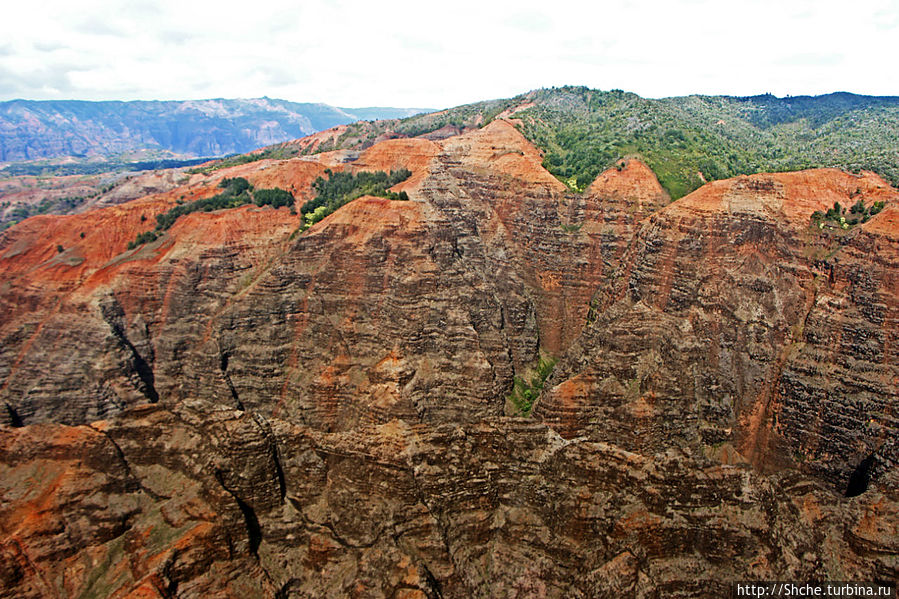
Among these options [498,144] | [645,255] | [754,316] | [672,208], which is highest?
[498,144]

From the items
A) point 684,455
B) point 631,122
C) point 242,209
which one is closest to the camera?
point 684,455

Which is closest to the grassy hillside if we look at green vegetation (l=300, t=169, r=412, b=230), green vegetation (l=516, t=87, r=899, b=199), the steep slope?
green vegetation (l=516, t=87, r=899, b=199)

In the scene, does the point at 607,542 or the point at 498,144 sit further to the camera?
the point at 498,144

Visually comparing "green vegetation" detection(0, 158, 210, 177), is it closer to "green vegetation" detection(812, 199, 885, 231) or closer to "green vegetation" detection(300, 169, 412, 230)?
"green vegetation" detection(300, 169, 412, 230)

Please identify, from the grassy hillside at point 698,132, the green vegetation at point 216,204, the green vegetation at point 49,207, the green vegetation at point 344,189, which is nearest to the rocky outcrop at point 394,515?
the green vegetation at point 344,189

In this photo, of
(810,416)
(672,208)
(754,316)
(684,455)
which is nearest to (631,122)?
(672,208)

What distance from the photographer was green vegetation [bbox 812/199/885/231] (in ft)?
108

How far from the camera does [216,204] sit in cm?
4978

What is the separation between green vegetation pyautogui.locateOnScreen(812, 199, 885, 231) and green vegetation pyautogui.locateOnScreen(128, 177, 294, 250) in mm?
38281

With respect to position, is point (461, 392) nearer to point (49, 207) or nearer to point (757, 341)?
point (757, 341)

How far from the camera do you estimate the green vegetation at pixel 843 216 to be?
3306 centimetres

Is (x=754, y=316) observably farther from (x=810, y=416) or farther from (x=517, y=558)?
(x=517, y=558)

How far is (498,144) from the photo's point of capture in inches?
2126

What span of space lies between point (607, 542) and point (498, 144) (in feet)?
129
